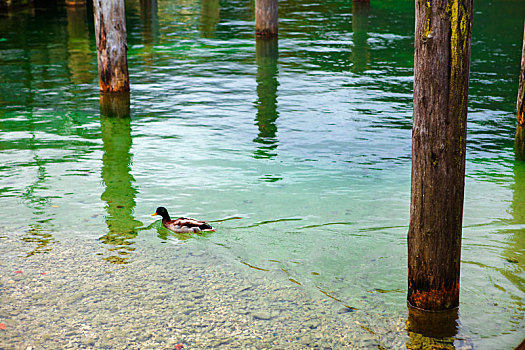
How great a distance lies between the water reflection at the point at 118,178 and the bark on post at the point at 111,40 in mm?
384

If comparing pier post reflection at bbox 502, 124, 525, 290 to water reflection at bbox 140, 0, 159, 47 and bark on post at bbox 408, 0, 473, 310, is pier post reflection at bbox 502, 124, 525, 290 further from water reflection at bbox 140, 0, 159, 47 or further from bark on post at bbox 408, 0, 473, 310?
water reflection at bbox 140, 0, 159, 47

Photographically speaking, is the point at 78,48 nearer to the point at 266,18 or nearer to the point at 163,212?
the point at 266,18

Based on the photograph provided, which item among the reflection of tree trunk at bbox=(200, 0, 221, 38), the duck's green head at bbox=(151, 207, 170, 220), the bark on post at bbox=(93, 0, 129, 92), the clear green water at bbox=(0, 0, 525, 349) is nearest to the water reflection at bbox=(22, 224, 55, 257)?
the clear green water at bbox=(0, 0, 525, 349)

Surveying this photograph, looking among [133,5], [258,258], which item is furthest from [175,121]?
[133,5]

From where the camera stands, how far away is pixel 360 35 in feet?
63.5

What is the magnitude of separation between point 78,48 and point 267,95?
25.8 ft

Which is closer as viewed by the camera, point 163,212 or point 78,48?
point 163,212

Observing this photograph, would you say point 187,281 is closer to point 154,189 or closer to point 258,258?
point 258,258

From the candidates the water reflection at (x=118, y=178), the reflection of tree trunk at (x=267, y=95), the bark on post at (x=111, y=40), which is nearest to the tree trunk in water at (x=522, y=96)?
the reflection of tree trunk at (x=267, y=95)

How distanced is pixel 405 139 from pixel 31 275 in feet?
19.6

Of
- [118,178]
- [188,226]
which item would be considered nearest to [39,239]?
[188,226]

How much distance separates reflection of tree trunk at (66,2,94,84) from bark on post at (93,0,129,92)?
222 cm

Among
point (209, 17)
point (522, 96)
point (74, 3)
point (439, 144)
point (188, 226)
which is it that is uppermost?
point (74, 3)

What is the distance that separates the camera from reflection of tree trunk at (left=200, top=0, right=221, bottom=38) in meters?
21.1
